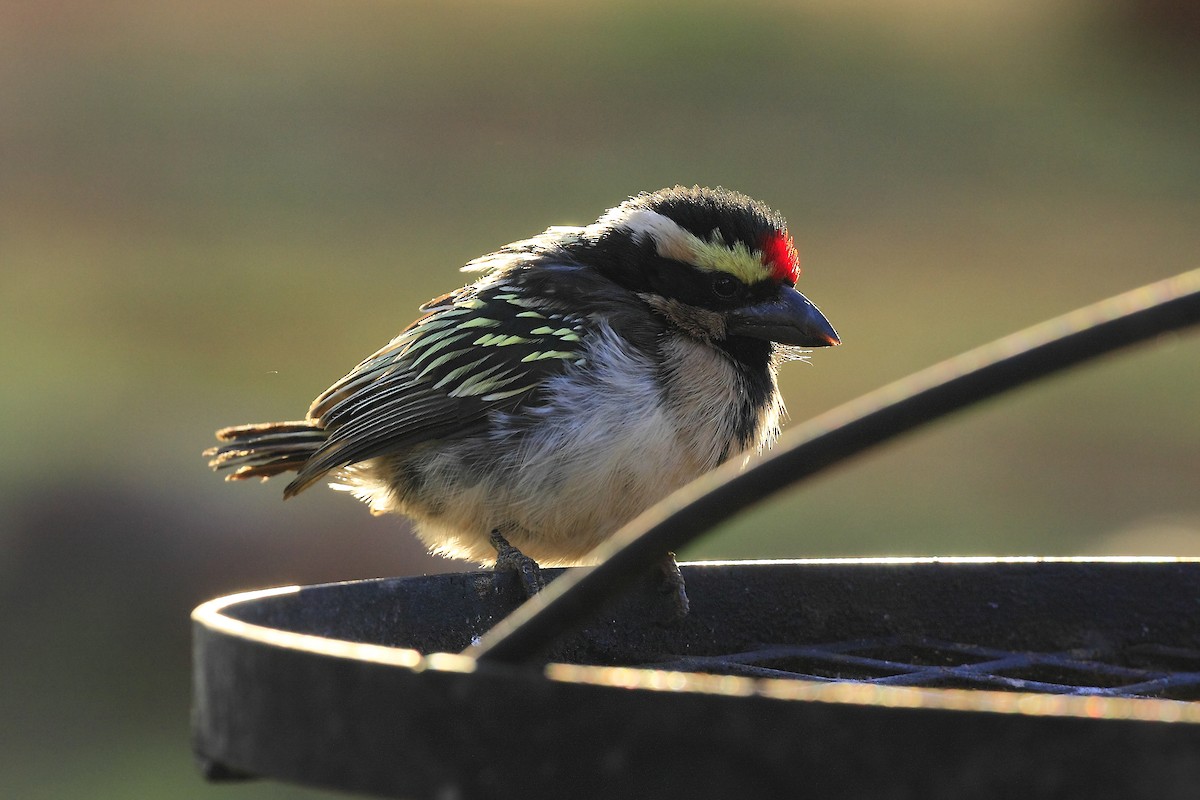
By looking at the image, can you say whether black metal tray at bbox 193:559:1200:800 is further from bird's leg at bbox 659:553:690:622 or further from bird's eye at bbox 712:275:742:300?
bird's eye at bbox 712:275:742:300

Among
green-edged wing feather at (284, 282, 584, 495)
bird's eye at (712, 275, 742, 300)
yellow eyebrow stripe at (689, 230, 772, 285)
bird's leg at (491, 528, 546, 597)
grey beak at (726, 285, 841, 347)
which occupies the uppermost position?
yellow eyebrow stripe at (689, 230, 772, 285)

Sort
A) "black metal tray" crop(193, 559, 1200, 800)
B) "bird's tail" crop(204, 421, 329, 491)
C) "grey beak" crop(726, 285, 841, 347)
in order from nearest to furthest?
"black metal tray" crop(193, 559, 1200, 800)
"grey beak" crop(726, 285, 841, 347)
"bird's tail" crop(204, 421, 329, 491)

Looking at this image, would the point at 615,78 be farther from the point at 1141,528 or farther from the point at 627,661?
the point at 627,661

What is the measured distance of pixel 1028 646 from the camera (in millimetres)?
2986

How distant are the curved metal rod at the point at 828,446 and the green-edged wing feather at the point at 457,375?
2.71 metres

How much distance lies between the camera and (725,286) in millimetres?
4684

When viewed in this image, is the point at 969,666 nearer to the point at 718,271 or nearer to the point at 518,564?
the point at 518,564

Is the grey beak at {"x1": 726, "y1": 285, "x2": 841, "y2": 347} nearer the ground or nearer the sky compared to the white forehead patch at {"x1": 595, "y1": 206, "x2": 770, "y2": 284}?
nearer the ground

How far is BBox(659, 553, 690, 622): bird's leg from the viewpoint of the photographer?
10.1ft

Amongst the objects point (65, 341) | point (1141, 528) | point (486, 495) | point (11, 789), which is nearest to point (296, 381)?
point (65, 341)

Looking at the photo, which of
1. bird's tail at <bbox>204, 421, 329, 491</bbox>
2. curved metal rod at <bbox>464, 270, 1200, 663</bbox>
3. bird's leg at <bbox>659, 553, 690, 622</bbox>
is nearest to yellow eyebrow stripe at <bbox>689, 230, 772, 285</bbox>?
bird's tail at <bbox>204, 421, 329, 491</bbox>

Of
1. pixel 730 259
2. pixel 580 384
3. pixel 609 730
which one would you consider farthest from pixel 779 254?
pixel 609 730

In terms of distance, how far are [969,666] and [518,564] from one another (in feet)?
4.93

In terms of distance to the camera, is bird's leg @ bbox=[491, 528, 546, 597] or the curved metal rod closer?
the curved metal rod
